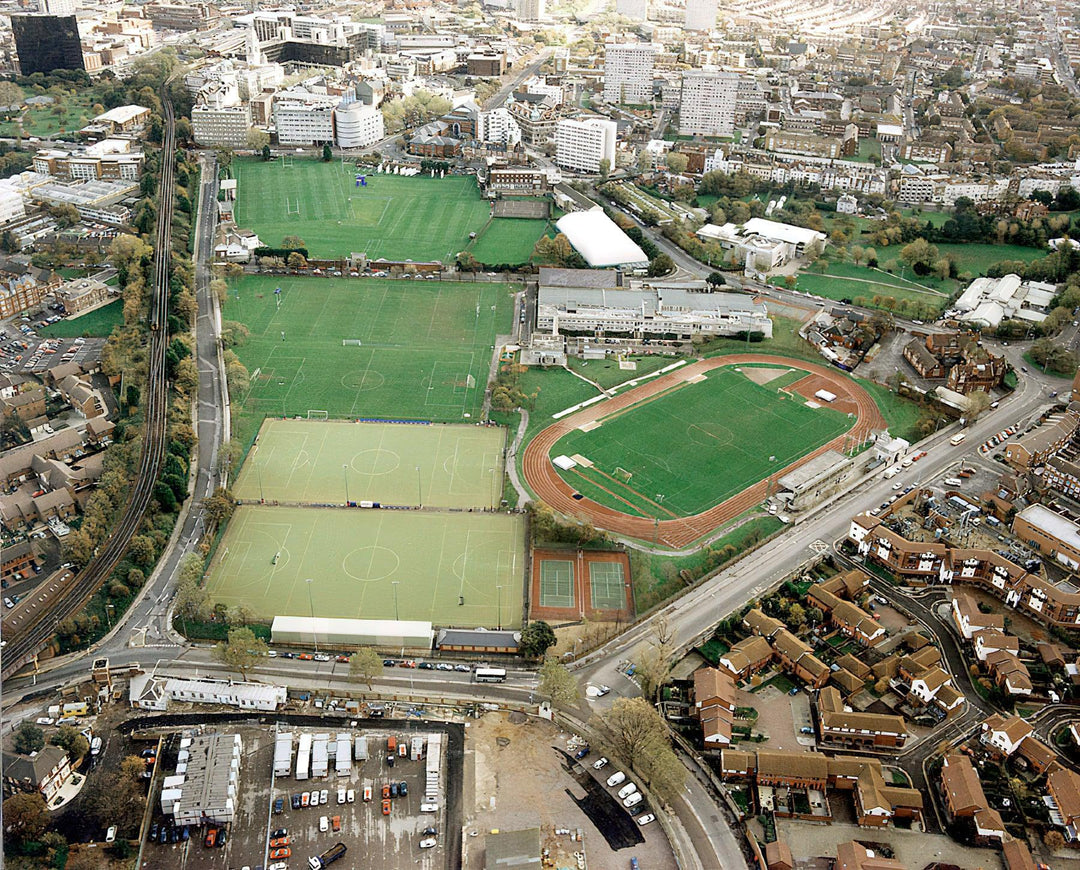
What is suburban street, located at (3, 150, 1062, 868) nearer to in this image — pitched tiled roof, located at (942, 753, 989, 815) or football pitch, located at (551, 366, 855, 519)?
pitched tiled roof, located at (942, 753, 989, 815)

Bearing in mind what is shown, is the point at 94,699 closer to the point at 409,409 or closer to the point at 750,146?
the point at 409,409

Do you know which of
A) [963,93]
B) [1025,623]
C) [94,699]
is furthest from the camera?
[963,93]

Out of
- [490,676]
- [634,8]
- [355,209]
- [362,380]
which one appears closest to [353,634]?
[490,676]

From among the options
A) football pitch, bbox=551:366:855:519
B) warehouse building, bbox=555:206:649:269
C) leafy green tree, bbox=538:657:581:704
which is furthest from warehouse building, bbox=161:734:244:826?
warehouse building, bbox=555:206:649:269

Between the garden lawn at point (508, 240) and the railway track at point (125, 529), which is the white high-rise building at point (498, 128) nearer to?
the garden lawn at point (508, 240)

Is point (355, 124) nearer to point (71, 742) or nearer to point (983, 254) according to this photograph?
point (983, 254)

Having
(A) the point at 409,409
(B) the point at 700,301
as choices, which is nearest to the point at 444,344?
(A) the point at 409,409
